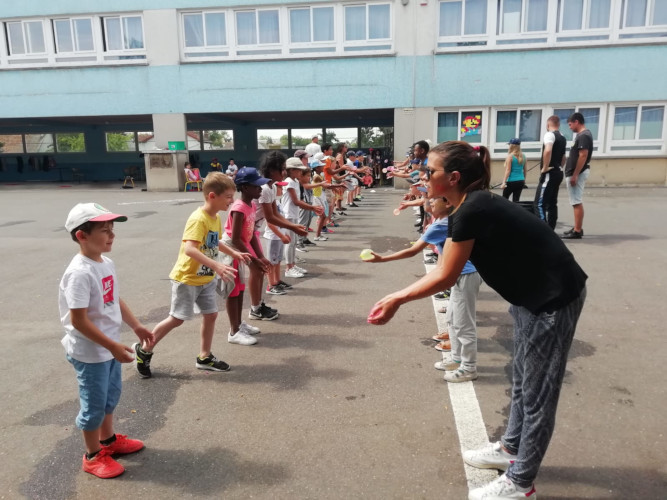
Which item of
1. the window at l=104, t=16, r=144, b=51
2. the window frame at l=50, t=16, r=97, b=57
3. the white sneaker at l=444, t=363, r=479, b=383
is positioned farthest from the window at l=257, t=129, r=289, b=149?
the white sneaker at l=444, t=363, r=479, b=383

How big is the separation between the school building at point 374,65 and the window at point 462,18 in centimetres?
5

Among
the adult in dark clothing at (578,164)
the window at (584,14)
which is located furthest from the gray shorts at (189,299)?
the window at (584,14)

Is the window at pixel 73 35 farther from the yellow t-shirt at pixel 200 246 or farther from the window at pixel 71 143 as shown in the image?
the yellow t-shirt at pixel 200 246

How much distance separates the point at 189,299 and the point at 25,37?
24619 millimetres

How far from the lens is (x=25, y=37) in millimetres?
22750

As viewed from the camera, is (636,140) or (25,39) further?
(25,39)

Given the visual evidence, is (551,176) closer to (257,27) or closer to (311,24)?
(311,24)

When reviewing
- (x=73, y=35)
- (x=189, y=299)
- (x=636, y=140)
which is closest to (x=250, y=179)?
(x=189, y=299)

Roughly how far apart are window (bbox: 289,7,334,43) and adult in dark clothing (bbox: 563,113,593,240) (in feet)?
45.3

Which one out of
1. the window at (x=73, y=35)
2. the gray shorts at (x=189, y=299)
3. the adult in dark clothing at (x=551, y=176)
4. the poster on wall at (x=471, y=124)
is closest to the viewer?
the gray shorts at (x=189, y=299)

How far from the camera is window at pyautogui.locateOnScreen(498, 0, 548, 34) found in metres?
19.1

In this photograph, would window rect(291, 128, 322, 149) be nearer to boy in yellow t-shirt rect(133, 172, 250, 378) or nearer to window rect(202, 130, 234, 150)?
window rect(202, 130, 234, 150)

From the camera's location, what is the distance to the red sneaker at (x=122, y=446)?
9.99ft

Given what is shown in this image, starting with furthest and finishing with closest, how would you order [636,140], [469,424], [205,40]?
[205,40] < [636,140] < [469,424]
